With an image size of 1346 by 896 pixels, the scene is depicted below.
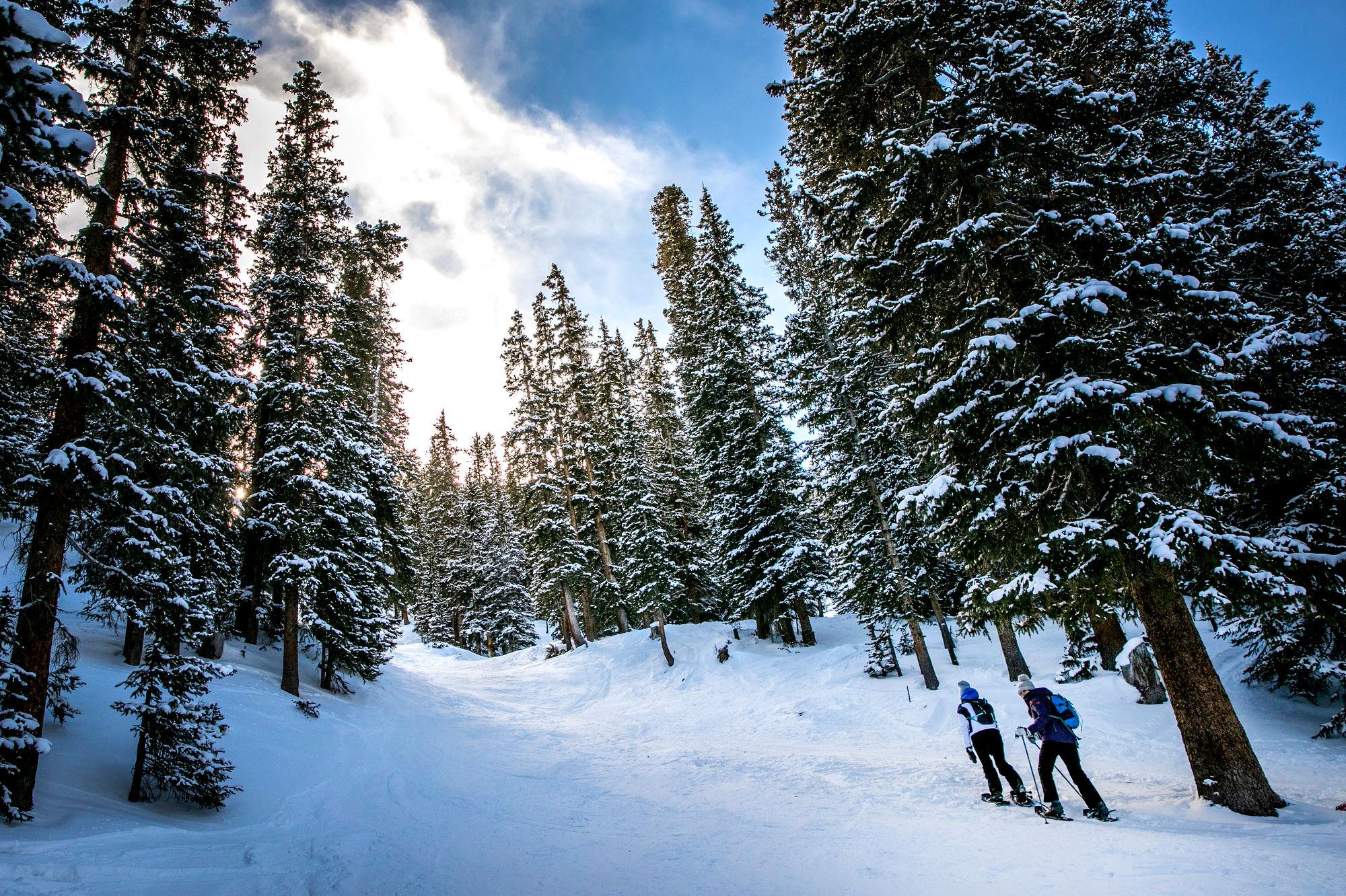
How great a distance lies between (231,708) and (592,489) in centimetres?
1777

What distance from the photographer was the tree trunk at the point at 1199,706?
269 inches

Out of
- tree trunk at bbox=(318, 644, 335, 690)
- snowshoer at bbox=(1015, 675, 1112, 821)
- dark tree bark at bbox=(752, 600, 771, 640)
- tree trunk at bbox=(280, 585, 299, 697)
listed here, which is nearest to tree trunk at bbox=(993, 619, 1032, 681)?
snowshoer at bbox=(1015, 675, 1112, 821)

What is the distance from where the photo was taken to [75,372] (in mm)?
7527

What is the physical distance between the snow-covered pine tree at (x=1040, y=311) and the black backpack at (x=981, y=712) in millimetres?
1596

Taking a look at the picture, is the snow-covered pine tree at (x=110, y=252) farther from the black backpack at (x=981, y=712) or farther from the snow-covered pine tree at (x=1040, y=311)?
the black backpack at (x=981, y=712)

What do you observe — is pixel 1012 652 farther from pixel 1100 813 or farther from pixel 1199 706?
pixel 1100 813

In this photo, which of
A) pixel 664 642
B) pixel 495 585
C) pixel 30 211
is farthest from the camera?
pixel 495 585

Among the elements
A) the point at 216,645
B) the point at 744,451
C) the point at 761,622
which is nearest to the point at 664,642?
the point at 761,622

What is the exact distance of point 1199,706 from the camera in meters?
7.25

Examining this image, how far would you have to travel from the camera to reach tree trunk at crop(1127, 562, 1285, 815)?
6828 mm

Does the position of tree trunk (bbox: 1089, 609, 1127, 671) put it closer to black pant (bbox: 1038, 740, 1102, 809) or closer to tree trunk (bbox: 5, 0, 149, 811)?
black pant (bbox: 1038, 740, 1102, 809)

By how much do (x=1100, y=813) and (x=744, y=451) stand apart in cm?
1723

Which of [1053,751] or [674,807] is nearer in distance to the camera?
[1053,751]

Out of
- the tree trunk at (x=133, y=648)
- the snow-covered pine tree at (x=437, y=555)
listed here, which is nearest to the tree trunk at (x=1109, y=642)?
the tree trunk at (x=133, y=648)
